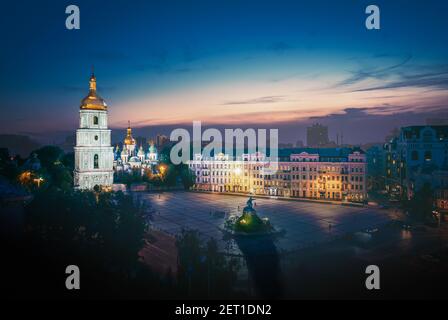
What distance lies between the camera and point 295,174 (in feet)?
264

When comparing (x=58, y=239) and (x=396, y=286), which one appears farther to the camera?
(x=58, y=239)

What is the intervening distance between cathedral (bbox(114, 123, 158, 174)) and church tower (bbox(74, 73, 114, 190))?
86.3 ft

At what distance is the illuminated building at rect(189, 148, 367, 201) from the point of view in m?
74.8

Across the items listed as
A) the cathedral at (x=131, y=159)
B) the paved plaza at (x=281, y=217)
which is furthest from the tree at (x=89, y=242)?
the cathedral at (x=131, y=159)

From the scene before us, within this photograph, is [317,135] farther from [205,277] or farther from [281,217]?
[205,277]

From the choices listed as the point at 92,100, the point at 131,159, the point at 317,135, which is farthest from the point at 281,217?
the point at 317,135

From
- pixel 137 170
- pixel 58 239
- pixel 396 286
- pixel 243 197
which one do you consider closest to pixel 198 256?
pixel 58 239

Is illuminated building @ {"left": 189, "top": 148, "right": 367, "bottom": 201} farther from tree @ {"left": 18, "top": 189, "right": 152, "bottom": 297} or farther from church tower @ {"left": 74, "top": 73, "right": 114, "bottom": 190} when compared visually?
tree @ {"left": 18, "top": 189, "right": 152, "bottom": 297}

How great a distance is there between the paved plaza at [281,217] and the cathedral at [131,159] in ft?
92.9


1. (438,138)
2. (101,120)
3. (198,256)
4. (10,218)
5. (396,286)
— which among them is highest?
(101,120)

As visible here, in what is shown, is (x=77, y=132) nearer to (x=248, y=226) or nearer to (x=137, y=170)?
(x=137, y=170)

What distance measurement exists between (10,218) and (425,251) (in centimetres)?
4507

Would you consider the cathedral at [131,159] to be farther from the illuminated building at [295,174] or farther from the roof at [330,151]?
the roof at [330,151]

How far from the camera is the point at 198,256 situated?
1148 inches
